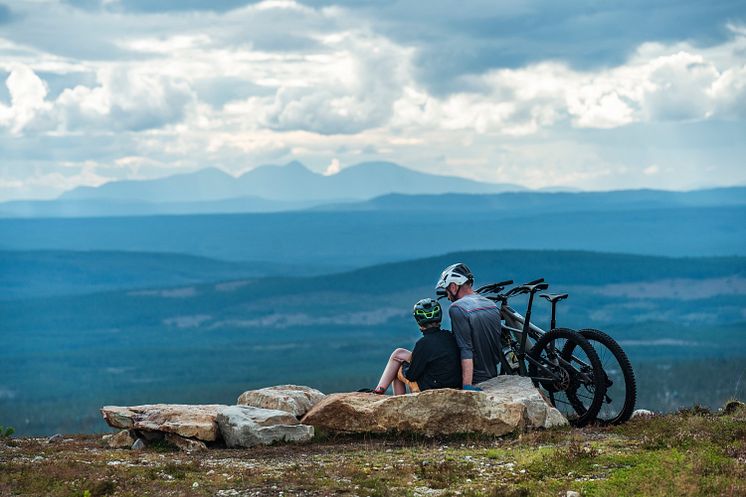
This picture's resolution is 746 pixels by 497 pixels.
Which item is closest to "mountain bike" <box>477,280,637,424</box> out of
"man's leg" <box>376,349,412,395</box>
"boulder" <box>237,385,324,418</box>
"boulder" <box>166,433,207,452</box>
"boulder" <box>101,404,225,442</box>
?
"man's leg" <box>376,349,412,395</box>

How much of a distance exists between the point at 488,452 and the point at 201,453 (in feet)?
16.0

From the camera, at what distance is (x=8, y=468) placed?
15.2m

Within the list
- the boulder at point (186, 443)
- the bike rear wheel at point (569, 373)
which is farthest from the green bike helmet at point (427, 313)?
the boulder at point (186, 443)

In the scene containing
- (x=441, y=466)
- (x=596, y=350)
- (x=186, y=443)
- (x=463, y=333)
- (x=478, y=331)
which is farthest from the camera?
(x=478, y=331)

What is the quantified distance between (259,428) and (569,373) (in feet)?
17.8

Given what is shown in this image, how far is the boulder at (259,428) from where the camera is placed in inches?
685

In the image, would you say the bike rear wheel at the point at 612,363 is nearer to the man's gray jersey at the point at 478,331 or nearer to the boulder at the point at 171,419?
the man's gray jersey at the point at 478,331

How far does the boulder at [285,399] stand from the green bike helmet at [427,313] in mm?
3095

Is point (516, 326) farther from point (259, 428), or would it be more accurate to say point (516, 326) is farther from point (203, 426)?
point (203, 426)

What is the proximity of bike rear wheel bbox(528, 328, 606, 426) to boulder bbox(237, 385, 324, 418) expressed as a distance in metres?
4.33

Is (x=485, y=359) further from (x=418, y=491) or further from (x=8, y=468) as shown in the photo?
(x=8, y=468)

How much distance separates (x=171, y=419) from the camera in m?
18.1

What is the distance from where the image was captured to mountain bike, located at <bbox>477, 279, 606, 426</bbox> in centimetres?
1727

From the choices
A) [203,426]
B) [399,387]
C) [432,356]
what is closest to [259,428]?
[203,426]
